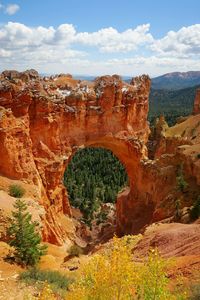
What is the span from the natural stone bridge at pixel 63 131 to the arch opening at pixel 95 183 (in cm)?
1079

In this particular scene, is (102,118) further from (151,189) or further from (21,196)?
(21,196)

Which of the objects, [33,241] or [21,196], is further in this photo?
[21,196]

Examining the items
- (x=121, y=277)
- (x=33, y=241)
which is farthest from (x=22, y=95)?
(x=121, y=277)

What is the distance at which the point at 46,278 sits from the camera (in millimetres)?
15781

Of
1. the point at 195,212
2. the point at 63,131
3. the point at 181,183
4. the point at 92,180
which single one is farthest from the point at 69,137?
the point at 92,180

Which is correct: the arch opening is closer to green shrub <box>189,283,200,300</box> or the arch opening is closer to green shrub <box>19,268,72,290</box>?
green shrub <box>19,268,72,290</box>

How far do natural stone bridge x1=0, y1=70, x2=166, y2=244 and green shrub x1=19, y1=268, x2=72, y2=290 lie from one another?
1175cm

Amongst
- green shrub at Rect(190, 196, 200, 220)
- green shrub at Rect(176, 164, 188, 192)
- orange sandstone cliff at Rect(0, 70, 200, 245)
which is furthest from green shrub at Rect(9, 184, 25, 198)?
green shrub at Rect(176, 164, 188, 192)

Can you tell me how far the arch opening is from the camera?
60344 millimetres

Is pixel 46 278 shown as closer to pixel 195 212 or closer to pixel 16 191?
pixel 16 191

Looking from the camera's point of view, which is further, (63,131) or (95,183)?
(95,183)

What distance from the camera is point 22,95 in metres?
31.9

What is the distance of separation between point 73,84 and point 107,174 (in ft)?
143

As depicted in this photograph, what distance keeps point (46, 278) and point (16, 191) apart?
12.9 meters
